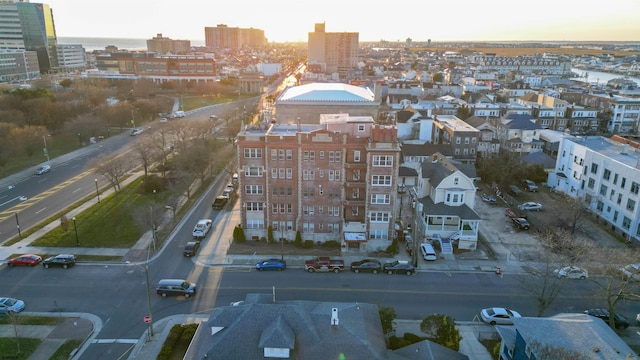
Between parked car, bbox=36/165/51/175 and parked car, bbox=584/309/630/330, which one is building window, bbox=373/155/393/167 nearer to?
parked car, bbox=584/309/630/330

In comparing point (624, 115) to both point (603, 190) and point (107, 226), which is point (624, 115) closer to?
point (603, 190)

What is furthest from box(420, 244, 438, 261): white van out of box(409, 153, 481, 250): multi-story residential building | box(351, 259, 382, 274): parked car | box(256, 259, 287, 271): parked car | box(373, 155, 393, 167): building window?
box(256, 259, 287, 271): parked car

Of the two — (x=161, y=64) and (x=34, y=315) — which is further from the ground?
(x=161, y=64)

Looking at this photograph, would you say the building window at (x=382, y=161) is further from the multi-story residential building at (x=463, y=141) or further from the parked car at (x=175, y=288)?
the multi-story residential building at (x=463, y=141)

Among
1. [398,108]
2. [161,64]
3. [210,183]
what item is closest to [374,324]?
[210,183]

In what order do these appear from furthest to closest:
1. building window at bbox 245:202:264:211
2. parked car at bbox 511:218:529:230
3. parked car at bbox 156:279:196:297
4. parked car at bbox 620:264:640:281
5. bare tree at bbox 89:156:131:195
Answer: bare tree at bbox 89:156:131:195 < parked car at bbox 511:218:529:230 < building window at bbox 245:202:264:211 < parked car at bbox 156:279:196:297 < parked car at bbox 620:264:640:281

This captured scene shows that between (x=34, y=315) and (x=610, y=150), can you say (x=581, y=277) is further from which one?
(x=34, y=315)

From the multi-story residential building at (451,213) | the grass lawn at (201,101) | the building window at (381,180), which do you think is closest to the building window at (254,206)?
the building window at (381,180)

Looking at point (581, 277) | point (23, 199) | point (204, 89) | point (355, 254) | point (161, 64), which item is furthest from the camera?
point (161, 64)
